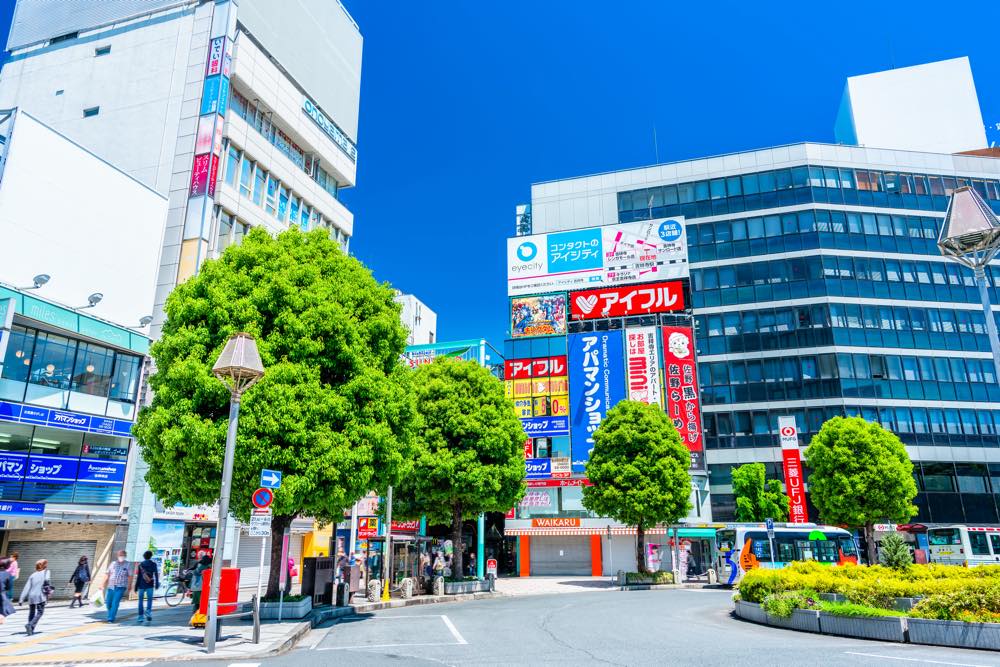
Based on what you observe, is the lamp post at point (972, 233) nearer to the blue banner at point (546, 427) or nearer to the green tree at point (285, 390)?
the green tree at point (285, 390)

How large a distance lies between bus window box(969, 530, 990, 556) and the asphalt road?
1180 inches

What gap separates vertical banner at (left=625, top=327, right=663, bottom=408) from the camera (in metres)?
47.8

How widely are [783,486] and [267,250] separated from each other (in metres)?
41.2

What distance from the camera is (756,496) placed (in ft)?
143

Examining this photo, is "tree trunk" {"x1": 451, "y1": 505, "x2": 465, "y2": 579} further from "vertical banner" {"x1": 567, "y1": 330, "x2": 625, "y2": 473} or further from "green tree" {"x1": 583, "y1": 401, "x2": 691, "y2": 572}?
"vertical banner" {"x1": 567, "y1": 330, "x2": 625, "y2": 473}

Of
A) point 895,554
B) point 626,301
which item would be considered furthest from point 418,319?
point 895,554

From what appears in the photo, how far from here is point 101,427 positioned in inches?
945

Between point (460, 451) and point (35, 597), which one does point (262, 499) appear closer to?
point (35, 597)

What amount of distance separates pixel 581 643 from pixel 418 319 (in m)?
80.2

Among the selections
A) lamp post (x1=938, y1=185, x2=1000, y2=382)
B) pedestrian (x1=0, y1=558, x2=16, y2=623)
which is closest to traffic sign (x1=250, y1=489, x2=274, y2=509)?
pedestrian (x1=0, y1=558, x2=16, y2=623)

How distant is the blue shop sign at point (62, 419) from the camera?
20781mm

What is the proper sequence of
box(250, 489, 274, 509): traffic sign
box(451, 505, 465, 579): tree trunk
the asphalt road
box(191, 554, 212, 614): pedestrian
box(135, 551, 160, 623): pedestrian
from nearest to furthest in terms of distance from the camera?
1. the asphalt road
2. box(250, 489, 274, 509): traffic sign
3. box(135, 551, 160, 623): pedestrian
4. box(191, 554, 212, 614): pedestrian
5. box(451, 505, 465, 579): tree trunk

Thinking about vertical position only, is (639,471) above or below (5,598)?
above

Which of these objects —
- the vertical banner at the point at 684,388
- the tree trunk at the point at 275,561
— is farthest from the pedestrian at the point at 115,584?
the vertical banner at the point at 684,388
